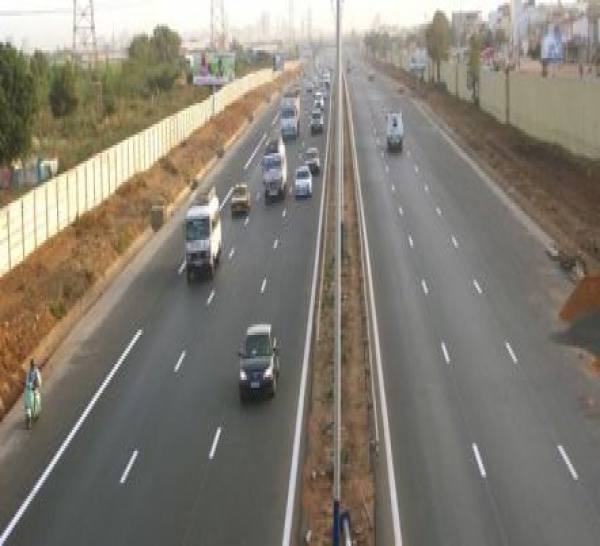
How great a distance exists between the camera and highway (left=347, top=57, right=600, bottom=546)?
862 inches

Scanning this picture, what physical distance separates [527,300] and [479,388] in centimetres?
989

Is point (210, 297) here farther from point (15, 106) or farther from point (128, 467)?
point (15, 106)

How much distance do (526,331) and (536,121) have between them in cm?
5289

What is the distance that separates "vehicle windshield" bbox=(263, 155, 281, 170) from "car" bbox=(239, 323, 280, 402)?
34239 mm

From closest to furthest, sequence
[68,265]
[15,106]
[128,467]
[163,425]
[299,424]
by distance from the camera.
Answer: [128,467] → [299,424] → [163,425] → [68,265] → [15,106]

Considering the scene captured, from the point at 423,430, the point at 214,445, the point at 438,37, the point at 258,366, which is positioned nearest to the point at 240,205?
the point at 258,366

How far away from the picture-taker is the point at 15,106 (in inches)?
1989

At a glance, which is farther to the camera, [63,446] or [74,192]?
[74,192]

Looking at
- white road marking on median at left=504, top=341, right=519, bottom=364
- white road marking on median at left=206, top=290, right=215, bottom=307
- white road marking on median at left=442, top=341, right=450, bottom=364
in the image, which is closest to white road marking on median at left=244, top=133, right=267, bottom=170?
white road marking on median at left=206, top=290, right=215, bottom=307

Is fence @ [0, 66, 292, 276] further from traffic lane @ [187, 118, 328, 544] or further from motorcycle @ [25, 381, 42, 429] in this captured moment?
motorcycle @ [25, 381, 42, 429]

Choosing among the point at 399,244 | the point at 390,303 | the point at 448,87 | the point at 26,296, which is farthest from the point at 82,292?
the point at 448,87

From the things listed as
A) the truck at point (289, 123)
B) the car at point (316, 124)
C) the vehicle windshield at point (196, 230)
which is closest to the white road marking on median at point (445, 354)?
the vehicle windshield at point (196, 230)

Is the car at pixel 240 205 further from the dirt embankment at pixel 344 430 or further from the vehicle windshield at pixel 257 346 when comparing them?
the vehicle windshield at pixel 257 346

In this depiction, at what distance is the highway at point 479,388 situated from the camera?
2189 cm
